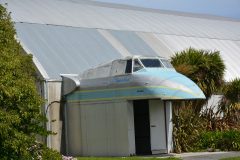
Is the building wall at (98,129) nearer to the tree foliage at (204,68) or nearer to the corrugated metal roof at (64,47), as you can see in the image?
the corrugated metal roof at (64,47)

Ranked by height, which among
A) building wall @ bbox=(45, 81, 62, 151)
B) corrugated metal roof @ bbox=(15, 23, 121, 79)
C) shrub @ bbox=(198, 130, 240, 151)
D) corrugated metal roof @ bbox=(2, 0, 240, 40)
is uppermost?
corrugated metal roof @ bbox=(2, 0, 240, 40)

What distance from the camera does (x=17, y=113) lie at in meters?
12.5

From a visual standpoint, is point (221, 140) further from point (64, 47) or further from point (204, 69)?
point (64, 47)

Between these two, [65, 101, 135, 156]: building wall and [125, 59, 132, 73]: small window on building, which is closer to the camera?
[65, 101, 135, 156]: building wall

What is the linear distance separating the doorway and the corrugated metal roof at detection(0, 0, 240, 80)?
434 cm

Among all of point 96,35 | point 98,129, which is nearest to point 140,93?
point 98,129

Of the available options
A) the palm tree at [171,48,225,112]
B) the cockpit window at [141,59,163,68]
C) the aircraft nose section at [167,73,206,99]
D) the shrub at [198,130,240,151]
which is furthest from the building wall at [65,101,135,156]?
the palm tree at [171,48,225,112]

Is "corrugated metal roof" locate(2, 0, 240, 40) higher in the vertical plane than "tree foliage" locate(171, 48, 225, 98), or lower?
higher

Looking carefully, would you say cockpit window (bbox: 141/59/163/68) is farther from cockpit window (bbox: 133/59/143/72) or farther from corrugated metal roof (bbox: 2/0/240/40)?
corrugated metal roof (bbox: 2/0/240/40)

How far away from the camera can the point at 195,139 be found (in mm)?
25391

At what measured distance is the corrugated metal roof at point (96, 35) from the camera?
27.6m

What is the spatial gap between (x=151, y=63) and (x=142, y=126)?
275 centimetres

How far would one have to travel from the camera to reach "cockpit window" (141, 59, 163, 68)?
23.4 meters

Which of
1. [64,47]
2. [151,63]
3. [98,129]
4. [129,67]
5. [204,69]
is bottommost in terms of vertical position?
[98,129]
